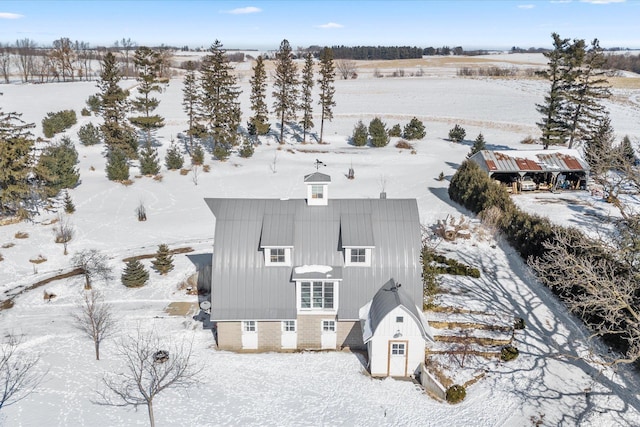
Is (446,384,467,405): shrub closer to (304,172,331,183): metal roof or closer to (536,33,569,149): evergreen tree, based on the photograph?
(304,172,331,183): metal roof

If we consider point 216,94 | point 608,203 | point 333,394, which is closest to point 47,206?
point 216,94

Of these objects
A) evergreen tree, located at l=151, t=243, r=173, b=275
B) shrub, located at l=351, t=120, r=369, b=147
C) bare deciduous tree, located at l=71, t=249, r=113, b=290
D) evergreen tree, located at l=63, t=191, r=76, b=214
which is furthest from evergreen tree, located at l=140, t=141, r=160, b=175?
shrub, located at l=351, t=120, r=369, b=147

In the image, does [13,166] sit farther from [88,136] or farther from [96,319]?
[96,319]

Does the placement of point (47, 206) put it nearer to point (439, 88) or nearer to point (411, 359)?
point (411, 359)

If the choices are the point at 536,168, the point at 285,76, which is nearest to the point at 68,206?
the point at 285,76

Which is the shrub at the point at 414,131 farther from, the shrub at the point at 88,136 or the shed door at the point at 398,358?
the shed door at the point at 398,358

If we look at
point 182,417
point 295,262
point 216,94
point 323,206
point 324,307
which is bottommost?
point 182,417

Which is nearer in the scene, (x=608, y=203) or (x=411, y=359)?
(x=411, y=359)
